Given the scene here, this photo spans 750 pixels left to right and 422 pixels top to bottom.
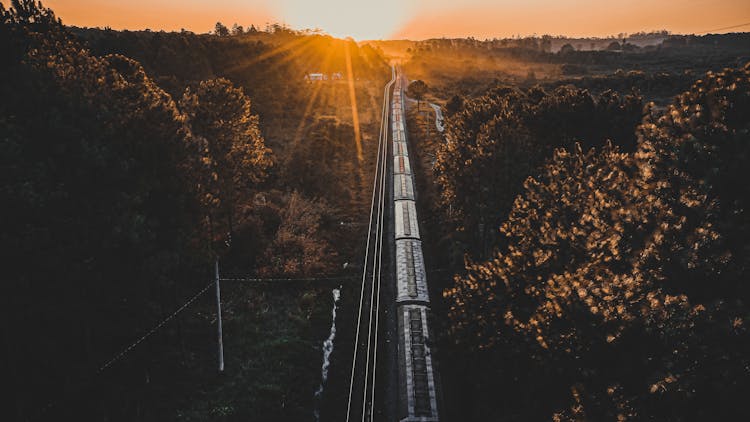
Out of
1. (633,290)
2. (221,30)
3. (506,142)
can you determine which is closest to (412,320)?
(506,142)

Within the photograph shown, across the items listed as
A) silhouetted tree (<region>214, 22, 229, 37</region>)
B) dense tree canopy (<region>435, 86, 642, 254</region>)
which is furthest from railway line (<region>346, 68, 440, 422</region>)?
silhouetted tree (<region>214, 22, 229, 37</region>)

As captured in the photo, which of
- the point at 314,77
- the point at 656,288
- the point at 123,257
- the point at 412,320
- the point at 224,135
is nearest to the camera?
the point at 656,288

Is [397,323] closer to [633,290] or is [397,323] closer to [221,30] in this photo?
[633,290]

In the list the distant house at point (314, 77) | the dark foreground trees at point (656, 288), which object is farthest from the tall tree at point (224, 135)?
the distant house at point (314, 77)

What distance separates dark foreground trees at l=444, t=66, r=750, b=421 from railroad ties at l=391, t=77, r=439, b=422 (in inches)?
195

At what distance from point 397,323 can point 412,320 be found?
931mm

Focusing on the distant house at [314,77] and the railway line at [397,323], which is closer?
the railway line at [397,323]

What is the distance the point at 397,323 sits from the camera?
Answer: 22.4 meters

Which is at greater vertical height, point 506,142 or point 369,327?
point 506,142

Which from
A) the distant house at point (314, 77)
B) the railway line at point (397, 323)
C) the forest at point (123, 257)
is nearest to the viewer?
the forest at point (123, 257)

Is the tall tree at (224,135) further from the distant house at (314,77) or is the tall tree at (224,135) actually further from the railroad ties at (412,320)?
the distant house at (314,77)

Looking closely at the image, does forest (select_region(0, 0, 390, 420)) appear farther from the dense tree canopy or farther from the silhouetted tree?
the silhouetted tree

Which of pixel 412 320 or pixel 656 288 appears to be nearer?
pixel 656 288

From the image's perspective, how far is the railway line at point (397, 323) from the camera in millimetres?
17312
